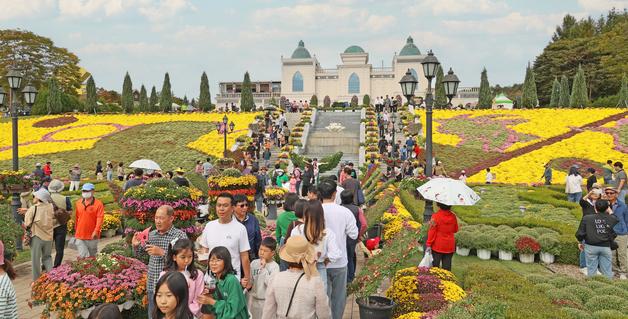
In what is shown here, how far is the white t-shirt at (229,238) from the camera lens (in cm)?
560

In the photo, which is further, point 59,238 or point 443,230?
point 59,238

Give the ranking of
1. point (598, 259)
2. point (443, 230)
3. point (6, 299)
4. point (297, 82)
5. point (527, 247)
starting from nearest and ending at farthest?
point (6, 299), point (443, 230), point (598, 259), point (527, 247), point (297, 82)

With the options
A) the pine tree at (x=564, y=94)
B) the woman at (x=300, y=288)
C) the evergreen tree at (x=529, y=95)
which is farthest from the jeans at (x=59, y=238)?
the evergreen tree at (x=529, y=95)

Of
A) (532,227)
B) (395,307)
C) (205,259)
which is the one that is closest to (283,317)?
(205,259)

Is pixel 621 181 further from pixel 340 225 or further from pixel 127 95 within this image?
pixel 127 95

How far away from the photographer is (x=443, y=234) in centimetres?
787

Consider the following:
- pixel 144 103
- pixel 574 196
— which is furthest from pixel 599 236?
pixel 144 103

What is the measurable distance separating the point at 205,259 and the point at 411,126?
2989 centimetres

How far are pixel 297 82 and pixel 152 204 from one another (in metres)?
56.7

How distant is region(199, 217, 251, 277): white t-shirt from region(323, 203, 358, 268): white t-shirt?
106 cm

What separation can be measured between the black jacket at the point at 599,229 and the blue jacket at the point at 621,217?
135cm

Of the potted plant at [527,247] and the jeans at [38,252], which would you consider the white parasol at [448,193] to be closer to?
the potted plant at [527,247]

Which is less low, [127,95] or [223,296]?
[127,95]

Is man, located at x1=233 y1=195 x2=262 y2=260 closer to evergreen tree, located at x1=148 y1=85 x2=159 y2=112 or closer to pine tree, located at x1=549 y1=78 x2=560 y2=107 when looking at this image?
evergreen tree, located at x1=148 y1=85 x2=159 y2=112
